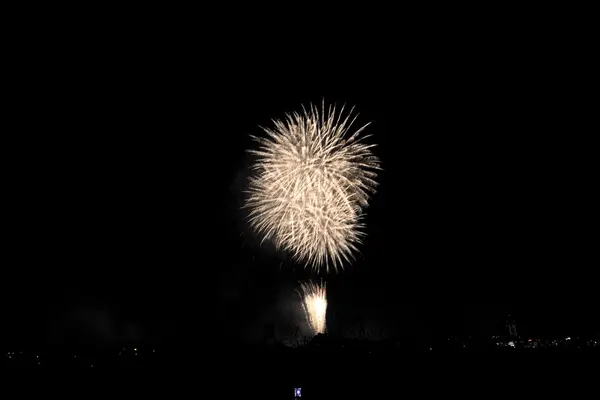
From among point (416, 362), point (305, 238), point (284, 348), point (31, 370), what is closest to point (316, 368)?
point (284, 348)

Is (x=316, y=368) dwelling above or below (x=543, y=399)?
above

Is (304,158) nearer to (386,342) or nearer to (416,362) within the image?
(416,362)

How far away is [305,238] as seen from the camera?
36281mm

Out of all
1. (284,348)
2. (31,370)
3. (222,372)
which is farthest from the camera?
(284,348)

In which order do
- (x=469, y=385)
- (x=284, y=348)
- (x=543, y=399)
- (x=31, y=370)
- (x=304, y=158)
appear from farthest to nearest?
1. (x=284, y=348)
2. (x=31, y=370)
3. (x=469, y=385)
4. (x=304, y=158)
5. (x=543, y=399)

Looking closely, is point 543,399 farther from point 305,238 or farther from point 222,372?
point 222,372

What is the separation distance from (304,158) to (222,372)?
761 inches

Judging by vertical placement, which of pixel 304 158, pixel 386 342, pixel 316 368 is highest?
pixel 304 158

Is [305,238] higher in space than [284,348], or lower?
higher

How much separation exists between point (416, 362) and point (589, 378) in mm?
15885

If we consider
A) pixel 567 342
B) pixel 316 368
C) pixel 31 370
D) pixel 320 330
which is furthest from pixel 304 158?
pixel 567 342

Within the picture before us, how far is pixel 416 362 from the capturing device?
159 ft

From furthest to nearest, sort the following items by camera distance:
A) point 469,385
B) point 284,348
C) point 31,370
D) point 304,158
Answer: point 284,348
point 31,370
point 469,385
point 304,158

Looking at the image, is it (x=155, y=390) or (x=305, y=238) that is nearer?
(x=305, y=238)
